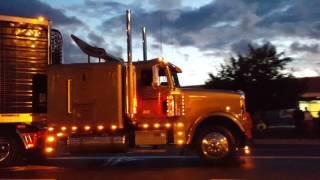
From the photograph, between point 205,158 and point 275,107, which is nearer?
point 205,158

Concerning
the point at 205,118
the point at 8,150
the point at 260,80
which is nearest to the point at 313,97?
the point at 260,80

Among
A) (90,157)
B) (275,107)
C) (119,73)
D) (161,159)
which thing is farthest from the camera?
(275,107)

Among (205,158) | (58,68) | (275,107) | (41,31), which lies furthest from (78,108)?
(275,107)

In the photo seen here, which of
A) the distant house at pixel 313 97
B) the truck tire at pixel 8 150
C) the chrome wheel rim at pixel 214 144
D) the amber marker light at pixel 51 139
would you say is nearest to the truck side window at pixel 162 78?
the chrome wheel rim at pixel 214 144

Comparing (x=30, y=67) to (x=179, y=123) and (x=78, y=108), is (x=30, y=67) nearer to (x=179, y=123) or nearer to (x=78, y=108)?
(x=78, y=108)

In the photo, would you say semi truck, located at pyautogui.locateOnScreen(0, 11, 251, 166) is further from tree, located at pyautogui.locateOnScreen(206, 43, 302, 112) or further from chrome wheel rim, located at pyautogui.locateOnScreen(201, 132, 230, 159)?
→ tree, located at pyautogui.locateOnScreen(206, 43, 302, 112)

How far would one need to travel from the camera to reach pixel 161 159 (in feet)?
58.7

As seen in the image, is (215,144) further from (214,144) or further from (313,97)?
(313,97)

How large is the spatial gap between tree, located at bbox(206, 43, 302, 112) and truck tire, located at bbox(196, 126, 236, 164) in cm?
1421

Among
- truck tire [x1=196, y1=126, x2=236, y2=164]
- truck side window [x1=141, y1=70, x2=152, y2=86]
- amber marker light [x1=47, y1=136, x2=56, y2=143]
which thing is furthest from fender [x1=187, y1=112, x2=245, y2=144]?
amber marker light [x1=47, y1=136, x2=56, y2=143]

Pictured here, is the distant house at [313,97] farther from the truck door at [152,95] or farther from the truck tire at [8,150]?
the truck tire at [8,150]

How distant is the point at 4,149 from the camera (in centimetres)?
1603

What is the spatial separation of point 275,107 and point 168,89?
1556 cm

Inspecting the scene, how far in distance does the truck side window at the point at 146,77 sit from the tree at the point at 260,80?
1417cm
